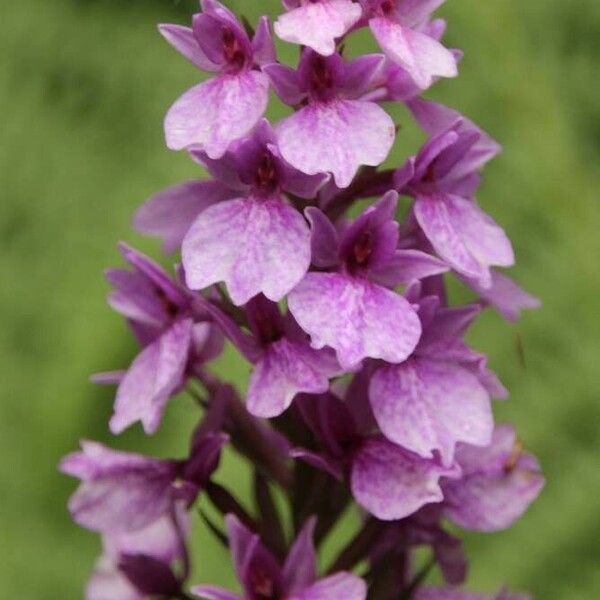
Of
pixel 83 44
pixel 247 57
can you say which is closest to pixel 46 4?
pixel 83 44

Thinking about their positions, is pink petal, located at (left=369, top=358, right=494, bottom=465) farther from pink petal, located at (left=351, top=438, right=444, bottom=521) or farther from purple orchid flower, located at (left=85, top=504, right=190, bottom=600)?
purple orchid flower, located at (left=85, top=504, right=190, bottom=600)

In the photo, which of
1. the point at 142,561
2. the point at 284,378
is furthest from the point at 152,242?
the point at 284,378

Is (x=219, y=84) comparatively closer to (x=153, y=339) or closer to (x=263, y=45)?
(x=263, y=45)

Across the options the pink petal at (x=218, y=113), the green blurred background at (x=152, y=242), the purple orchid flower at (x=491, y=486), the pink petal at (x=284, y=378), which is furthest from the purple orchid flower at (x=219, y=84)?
the green blurred background at (x=152, y=242)

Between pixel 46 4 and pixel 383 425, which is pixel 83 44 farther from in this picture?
pixel 383 425

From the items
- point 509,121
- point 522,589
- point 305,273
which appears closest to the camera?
point 305,273

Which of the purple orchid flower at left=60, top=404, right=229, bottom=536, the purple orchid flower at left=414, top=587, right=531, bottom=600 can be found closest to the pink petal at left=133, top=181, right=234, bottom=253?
the purple orchid flower at left=60, top=404, right=229, bottom=536

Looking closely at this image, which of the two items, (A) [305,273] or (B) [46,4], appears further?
Result: (B) [46,4]

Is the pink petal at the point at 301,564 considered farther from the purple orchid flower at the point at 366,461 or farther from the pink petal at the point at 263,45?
the pink petal at the point at 263,45
